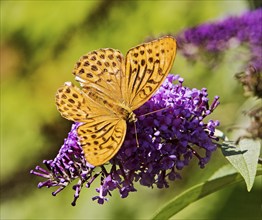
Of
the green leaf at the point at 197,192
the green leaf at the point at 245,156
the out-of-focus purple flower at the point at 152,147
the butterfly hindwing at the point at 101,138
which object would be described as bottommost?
the green leaf at the point at 197,192

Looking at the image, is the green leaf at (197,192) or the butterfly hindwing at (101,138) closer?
the butterfly hindwing at (101,138)

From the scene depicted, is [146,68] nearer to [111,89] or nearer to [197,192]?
[111,89]

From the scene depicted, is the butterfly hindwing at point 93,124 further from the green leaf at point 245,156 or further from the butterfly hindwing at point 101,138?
the green leaf at point 245,156

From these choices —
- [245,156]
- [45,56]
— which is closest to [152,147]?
[245,156]

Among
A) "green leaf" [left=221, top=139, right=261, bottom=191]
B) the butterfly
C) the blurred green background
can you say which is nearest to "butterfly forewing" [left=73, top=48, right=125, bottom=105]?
the butterfly

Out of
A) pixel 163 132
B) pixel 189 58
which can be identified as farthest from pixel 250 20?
pixel 163 132

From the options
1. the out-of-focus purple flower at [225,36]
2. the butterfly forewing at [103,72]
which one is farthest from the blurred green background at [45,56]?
the butterfly forewing at [103,72]

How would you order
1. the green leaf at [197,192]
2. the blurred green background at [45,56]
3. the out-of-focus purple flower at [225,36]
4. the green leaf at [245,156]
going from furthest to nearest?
1. the blurred green background at [45,56]
2. the out-of-focus purple flower at [225,36]
3. the green leaf at [197,192]
4. the green leaf at [245,156]
